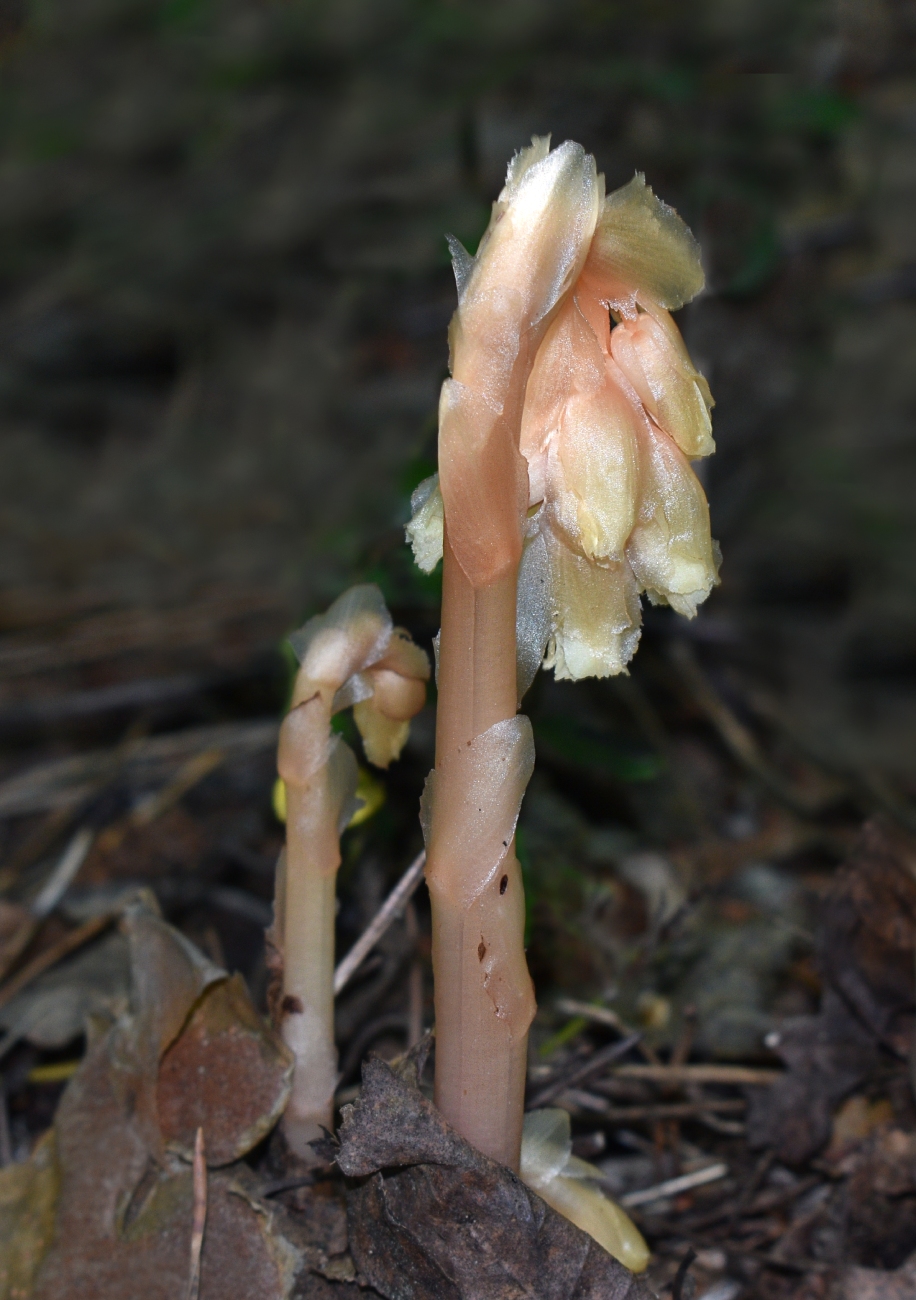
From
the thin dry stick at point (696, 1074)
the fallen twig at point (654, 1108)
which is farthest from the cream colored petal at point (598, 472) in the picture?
the thin dry stick at point (696, 1074)

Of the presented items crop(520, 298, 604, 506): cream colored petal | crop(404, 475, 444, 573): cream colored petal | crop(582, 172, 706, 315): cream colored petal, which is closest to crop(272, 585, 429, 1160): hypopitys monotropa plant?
crop(404, 475, 444, 573): cream colored petal

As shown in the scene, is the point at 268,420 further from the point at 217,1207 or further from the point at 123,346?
the point at 217,1207

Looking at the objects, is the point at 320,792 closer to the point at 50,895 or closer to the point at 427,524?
the point at 427,524

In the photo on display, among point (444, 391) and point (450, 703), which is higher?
point (444, 391)

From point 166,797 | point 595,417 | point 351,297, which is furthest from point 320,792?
point 351,297

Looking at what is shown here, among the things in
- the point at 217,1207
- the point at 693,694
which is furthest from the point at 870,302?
the point at 217,1207

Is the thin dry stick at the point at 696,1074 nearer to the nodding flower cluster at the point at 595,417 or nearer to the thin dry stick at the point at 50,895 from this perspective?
the nodding flower cluster at the point at 595,417
